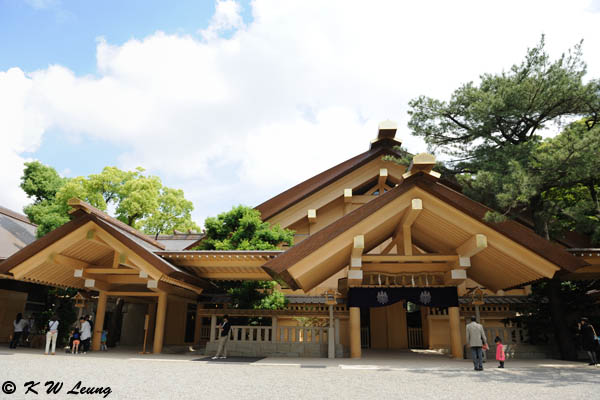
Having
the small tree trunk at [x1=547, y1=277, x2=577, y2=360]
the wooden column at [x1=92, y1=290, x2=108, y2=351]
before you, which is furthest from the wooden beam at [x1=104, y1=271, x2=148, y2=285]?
the small tree trunk at [x1=547, y1=277, x2=577, y2=360]

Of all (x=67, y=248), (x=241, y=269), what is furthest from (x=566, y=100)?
(x=67, y=248)

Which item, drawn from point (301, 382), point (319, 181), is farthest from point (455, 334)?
point (319, 181)

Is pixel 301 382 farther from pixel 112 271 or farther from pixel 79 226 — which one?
pixel 79 226

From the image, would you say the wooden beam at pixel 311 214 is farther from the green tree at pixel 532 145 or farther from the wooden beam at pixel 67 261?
the wooden beam at pixel 67 261

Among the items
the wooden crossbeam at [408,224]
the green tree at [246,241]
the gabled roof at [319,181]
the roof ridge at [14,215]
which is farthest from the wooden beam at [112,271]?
the roof ridge at [14,215]

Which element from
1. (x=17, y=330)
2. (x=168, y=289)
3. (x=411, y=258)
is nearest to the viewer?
(x=411, y=258)

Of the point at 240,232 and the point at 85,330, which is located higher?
the point at 240,232

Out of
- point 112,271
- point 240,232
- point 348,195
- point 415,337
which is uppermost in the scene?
point 348,195

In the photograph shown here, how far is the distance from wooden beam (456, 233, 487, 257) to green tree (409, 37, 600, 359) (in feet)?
1.63

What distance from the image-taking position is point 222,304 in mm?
12789

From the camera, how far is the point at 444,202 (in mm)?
9227

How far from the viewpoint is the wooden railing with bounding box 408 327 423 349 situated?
55.5 ft

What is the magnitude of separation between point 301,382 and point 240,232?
7247 millimetres

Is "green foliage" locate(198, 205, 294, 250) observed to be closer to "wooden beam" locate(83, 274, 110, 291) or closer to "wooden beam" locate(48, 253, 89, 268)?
"wooden beam" locate(83, 274, 110, 291)
